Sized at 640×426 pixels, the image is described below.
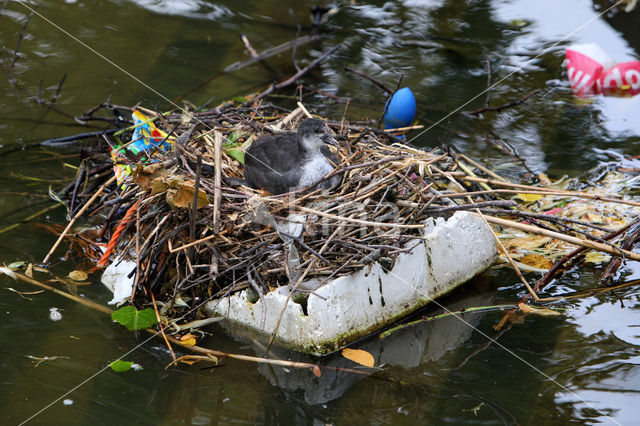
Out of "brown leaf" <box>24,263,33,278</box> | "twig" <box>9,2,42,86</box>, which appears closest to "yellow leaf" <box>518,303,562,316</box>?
"brown leaf" <box>24,263,33,278</box>

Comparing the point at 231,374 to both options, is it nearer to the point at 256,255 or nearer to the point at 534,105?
the point at 256,255

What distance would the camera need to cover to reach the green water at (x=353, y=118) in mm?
3166

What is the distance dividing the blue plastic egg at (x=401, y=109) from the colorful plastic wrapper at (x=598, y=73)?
228 cm

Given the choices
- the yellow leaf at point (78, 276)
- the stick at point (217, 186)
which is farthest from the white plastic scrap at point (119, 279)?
the stick at point (217, 186)

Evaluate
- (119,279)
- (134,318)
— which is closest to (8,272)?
(119,279)

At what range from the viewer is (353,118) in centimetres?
627

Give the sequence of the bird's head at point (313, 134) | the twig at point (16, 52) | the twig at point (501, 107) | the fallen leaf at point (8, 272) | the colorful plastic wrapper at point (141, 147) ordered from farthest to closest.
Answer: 1. the twig at point (16, 52)
2. the twig at point (501, 107)
3. the colorful plastic wrapper at point (141, 147)
4. the fallen leaf at point (8, 272)
5. the bird's head at point (313, 134)

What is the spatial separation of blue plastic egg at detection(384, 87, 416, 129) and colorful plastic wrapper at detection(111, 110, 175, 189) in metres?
1.93

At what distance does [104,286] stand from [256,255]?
1.20 meters

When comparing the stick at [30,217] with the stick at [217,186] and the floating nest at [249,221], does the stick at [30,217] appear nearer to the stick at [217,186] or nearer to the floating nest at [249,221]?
the floating nest at [249,221]

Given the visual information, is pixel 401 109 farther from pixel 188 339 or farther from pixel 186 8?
pixel 186 8

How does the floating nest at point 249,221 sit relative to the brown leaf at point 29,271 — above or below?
above

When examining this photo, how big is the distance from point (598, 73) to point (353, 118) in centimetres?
261

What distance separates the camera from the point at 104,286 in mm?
4152
